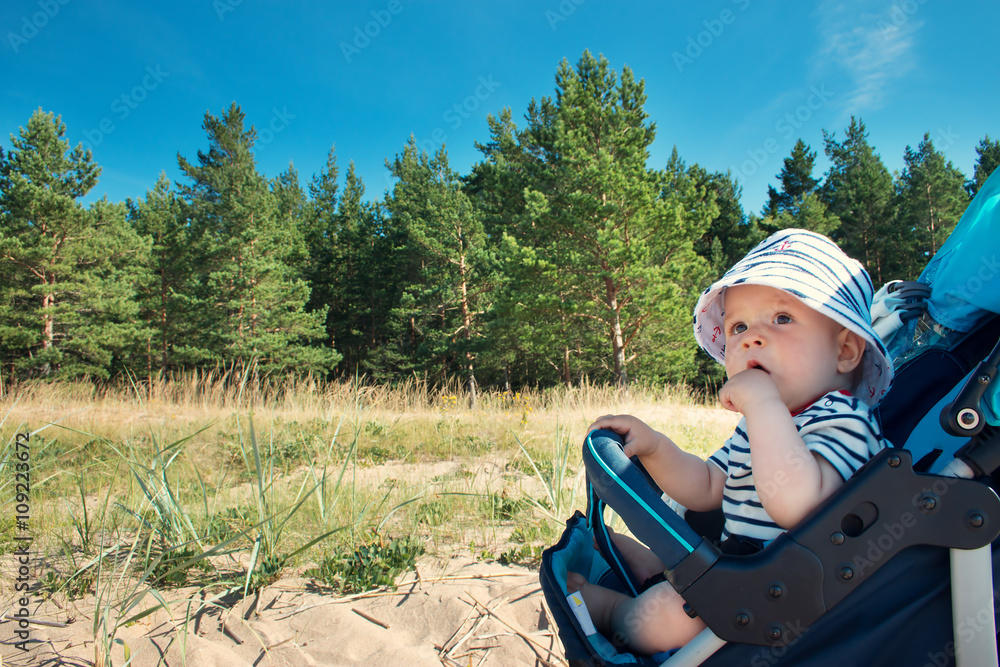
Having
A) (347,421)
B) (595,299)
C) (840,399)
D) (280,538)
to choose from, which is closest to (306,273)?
(595,299)

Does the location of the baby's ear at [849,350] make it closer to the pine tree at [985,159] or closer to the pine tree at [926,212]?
the pine tree at [926,212]

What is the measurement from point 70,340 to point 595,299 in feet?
65.6

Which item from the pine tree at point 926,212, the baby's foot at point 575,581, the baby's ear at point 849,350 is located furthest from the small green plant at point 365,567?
the pine tree at point 926,212

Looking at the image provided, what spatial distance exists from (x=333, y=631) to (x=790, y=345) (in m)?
1.89

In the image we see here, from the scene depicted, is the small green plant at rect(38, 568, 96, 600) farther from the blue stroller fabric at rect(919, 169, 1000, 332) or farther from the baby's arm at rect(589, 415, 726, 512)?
the blue stroller fabric at rect(919, 169, 1000, 332)

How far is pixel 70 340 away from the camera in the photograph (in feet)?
67.2

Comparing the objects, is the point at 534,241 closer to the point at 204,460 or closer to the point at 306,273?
the point at 306,273

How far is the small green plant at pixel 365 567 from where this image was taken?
235 centimetres

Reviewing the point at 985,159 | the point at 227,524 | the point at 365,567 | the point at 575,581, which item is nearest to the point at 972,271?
the point at 575,581

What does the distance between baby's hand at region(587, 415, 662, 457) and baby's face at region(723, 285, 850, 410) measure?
0.27m

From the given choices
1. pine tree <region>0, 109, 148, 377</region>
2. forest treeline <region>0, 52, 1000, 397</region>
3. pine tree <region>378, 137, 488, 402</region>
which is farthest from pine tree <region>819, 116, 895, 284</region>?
pine tree <region>0, 109, 148, 377</region>

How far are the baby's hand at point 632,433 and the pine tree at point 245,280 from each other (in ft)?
69.6

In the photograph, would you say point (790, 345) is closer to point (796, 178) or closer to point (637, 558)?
point (637, 558)

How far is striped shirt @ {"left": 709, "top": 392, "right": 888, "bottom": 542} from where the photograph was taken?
3.62 ft
